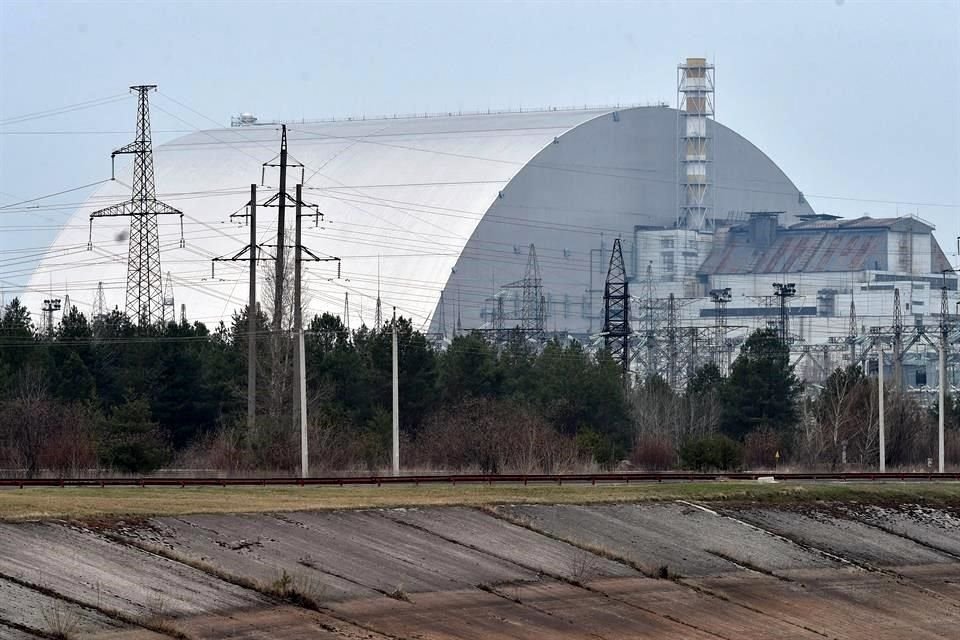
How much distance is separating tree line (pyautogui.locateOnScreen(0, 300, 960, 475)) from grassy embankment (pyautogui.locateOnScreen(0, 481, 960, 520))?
10216 millimetres

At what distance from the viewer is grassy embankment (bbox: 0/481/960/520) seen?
26.9 metres

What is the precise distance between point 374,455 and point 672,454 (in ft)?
36.1

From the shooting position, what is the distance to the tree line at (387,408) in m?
46.6

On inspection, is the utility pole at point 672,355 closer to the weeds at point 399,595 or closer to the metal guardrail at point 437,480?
the metal guardrail at point 437,480

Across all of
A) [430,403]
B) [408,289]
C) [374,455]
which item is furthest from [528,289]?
[374,455]

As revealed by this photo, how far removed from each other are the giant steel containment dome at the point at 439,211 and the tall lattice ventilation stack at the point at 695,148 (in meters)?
0.79

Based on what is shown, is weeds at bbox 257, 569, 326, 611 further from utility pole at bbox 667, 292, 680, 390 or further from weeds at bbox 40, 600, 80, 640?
utility pole at bbox 667, 292, 680, 390

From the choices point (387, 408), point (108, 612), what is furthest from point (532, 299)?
point (108, 612)

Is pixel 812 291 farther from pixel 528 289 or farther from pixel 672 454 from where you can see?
pixel 672 454

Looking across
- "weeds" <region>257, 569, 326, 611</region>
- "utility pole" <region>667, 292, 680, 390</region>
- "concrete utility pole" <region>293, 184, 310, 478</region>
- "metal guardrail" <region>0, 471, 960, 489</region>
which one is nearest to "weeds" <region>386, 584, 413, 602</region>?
"weeds" <region>257, 569, 326, 611</region>

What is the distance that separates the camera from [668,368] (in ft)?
286

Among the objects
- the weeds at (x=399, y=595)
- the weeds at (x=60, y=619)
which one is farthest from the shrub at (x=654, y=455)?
the weeds at (x=60, y=619)

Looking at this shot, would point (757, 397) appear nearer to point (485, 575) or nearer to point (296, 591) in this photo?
point (485, 575)

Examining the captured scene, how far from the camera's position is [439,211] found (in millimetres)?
99750
